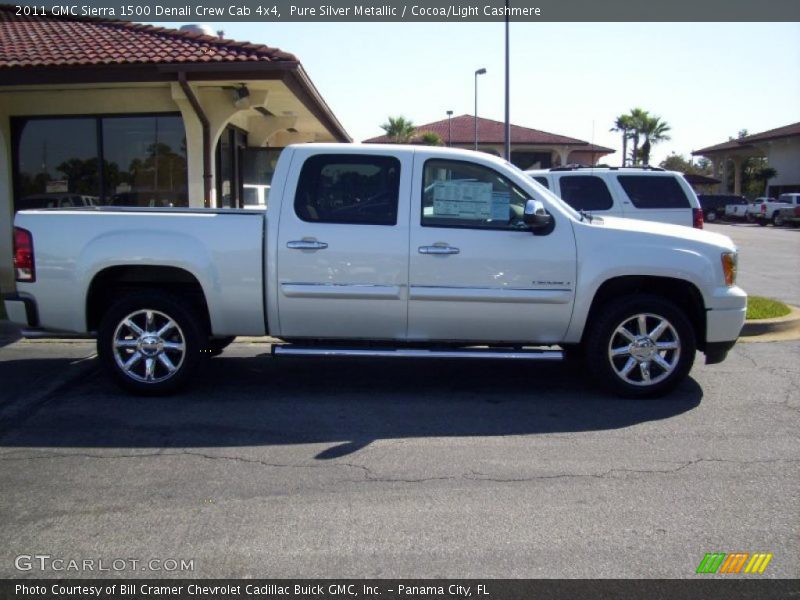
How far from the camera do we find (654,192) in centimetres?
1123

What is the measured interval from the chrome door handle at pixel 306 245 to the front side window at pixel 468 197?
86cm

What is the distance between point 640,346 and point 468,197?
187 centimetres

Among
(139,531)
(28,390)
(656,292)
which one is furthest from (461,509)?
(28,390)

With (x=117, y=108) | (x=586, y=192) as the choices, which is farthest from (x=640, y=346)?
(x=117, y=108)

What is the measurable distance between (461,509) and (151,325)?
334 cm

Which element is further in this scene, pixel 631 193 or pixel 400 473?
pixel 631 193

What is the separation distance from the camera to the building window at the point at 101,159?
1230 centimetres

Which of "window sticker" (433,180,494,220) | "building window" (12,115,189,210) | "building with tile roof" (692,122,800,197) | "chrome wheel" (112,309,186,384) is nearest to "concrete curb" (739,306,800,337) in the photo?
"window sticker" (433,180,494,220)

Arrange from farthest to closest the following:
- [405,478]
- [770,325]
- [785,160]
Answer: [785,160]
[770,325]
[405,478]

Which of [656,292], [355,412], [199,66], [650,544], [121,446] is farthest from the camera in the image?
[199,66]

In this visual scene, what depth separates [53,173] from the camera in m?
12.5

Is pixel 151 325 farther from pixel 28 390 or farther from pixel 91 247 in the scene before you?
pixel 28 390

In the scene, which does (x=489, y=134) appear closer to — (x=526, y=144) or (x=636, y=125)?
(x=526, y=144)

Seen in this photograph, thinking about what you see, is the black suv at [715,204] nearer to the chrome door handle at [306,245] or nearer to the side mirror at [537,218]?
the side mirror at [537,218]
